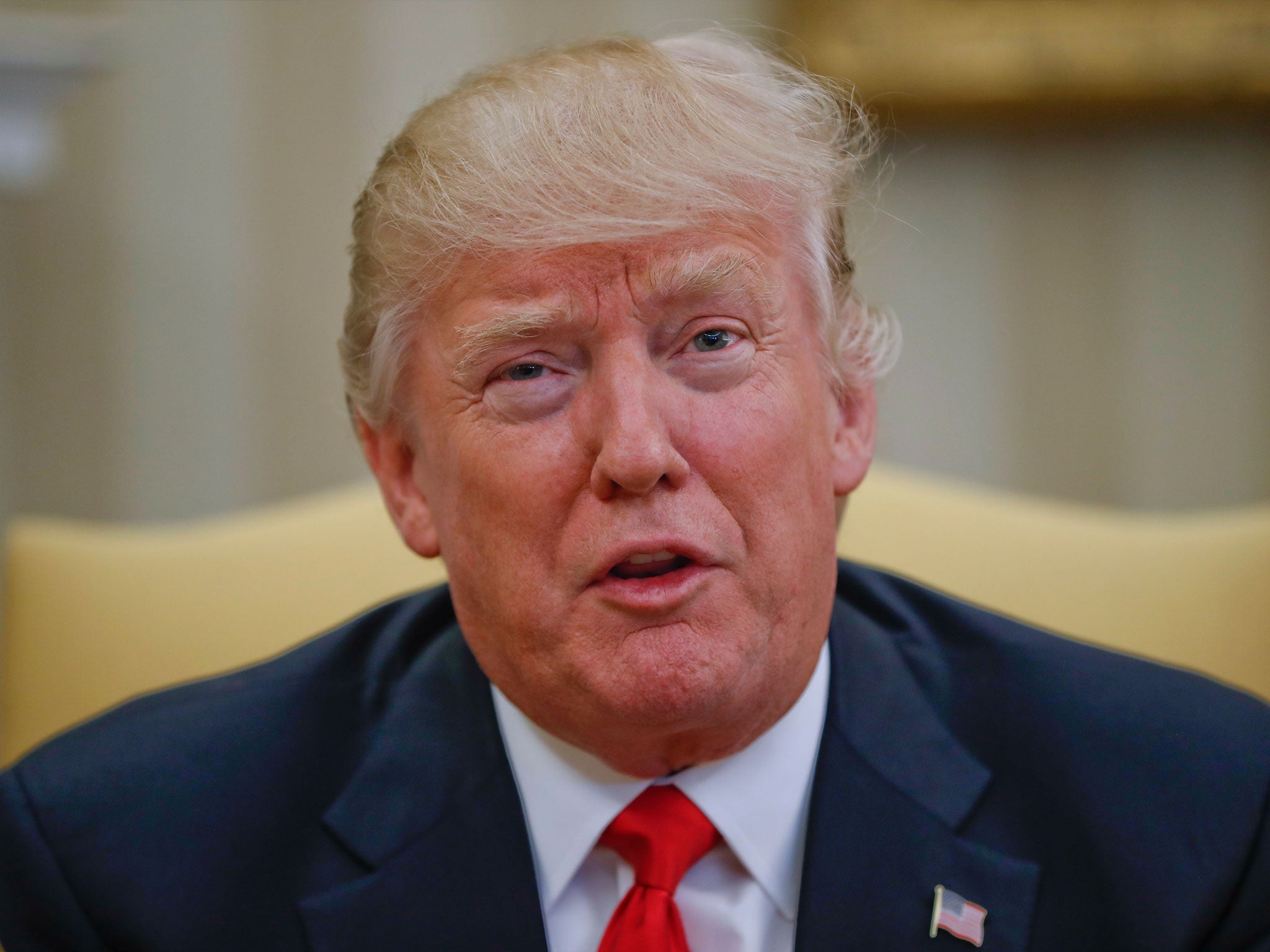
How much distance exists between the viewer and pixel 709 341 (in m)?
1.24

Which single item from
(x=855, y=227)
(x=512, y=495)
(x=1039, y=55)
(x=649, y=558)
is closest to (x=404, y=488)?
(x=512, y=495)

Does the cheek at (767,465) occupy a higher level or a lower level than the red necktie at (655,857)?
higher

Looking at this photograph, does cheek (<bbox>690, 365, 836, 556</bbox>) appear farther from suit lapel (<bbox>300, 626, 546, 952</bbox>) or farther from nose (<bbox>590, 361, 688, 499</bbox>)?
suit lapel (<bbox>300, 626, 546, 952</bbox>)

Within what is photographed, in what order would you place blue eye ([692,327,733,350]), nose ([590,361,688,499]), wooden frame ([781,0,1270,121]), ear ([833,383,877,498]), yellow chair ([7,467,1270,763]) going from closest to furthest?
nose ([590,361,688,499]) < blue eye ([692,327,733,350]) < ear ([833,383,877,498]) < yellow chair ([7,467,1270,763]) < wooden frame ([781,0,1270,121])

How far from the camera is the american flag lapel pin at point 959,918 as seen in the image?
1221 mm

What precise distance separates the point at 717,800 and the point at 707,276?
56 centimetres

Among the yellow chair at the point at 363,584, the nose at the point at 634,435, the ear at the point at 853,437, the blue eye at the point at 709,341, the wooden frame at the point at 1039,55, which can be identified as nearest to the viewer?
the nose at the point at 634,435

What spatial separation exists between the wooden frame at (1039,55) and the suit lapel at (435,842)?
1654 millimetres

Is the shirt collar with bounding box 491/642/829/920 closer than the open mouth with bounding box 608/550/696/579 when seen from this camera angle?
No

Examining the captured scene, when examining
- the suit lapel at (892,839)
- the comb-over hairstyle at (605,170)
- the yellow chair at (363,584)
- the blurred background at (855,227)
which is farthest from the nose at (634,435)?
the blurred background at (855,227)

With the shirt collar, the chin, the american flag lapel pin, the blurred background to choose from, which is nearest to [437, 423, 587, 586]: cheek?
the chin

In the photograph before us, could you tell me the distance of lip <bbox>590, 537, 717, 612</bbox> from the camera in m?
1.15

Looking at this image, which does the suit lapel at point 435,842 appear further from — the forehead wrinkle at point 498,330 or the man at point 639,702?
the forehead wrinkle at point 498,330

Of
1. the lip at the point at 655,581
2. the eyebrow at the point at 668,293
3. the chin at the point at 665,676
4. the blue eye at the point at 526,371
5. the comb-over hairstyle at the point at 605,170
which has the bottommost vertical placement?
the chin at the point at 665,676
